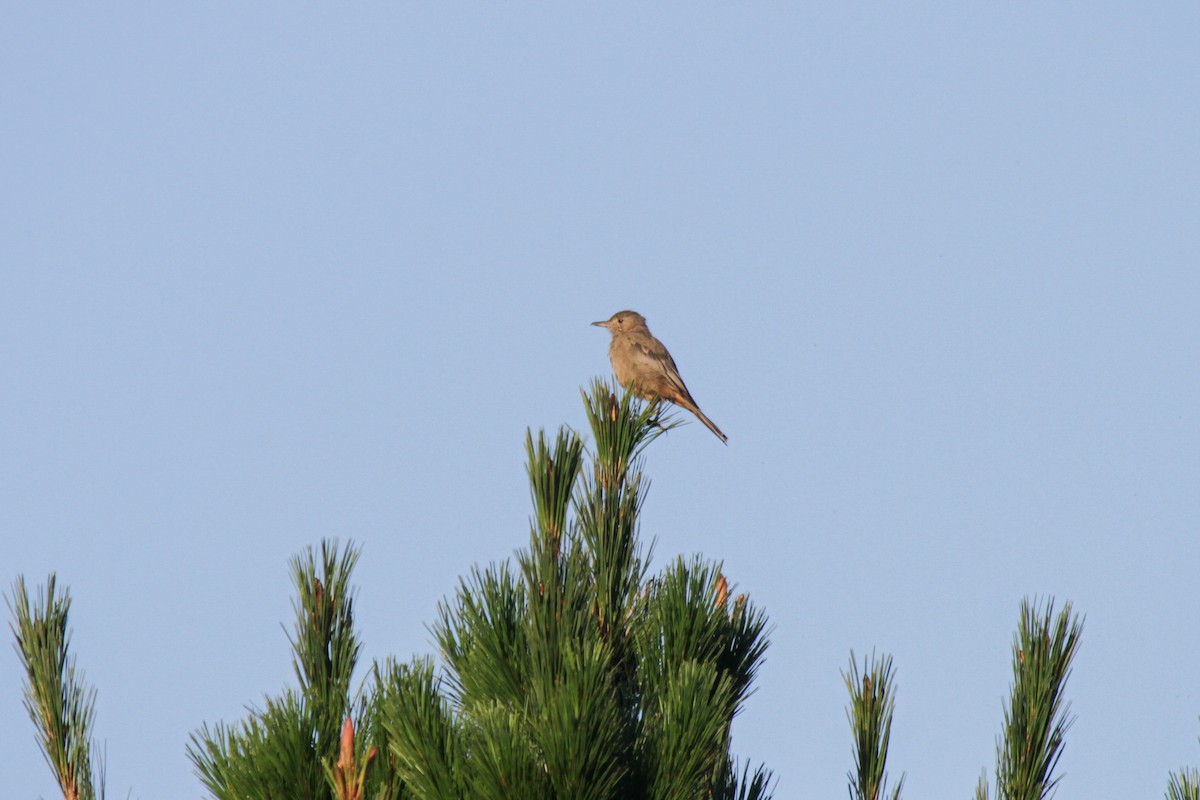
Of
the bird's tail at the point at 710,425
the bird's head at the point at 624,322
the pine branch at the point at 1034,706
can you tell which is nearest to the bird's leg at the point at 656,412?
the pine branch at the point at 1034,706

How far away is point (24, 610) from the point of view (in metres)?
3.88

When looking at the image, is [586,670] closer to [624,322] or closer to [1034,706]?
[1034,706]

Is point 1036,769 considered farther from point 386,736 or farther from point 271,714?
point 271,714

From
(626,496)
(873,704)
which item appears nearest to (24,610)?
(626,496)

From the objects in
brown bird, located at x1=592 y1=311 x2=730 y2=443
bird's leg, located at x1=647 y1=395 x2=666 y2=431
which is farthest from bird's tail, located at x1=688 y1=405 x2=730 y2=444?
bird's leg, located at x1=647 y1=395 x2=666 y2=431

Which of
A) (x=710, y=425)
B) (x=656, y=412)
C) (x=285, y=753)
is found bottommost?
(x=285, y=753)

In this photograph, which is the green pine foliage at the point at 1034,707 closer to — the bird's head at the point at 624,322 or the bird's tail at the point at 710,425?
the bird's tail at the point at 710,425

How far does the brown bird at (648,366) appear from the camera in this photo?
44.6 feet

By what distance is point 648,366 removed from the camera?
13.9m

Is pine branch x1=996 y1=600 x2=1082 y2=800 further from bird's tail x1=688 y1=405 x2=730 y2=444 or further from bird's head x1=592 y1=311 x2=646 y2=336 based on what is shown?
bird's head x1=592 y1=311 x2=646 y2=336

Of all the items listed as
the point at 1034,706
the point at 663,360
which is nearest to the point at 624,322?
the point at 663,360

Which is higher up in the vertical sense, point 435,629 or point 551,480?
point 551,480

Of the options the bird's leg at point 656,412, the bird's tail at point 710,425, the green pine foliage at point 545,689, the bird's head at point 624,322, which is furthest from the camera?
the bird's head at point 624,322

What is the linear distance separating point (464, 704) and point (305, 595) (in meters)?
0.67
